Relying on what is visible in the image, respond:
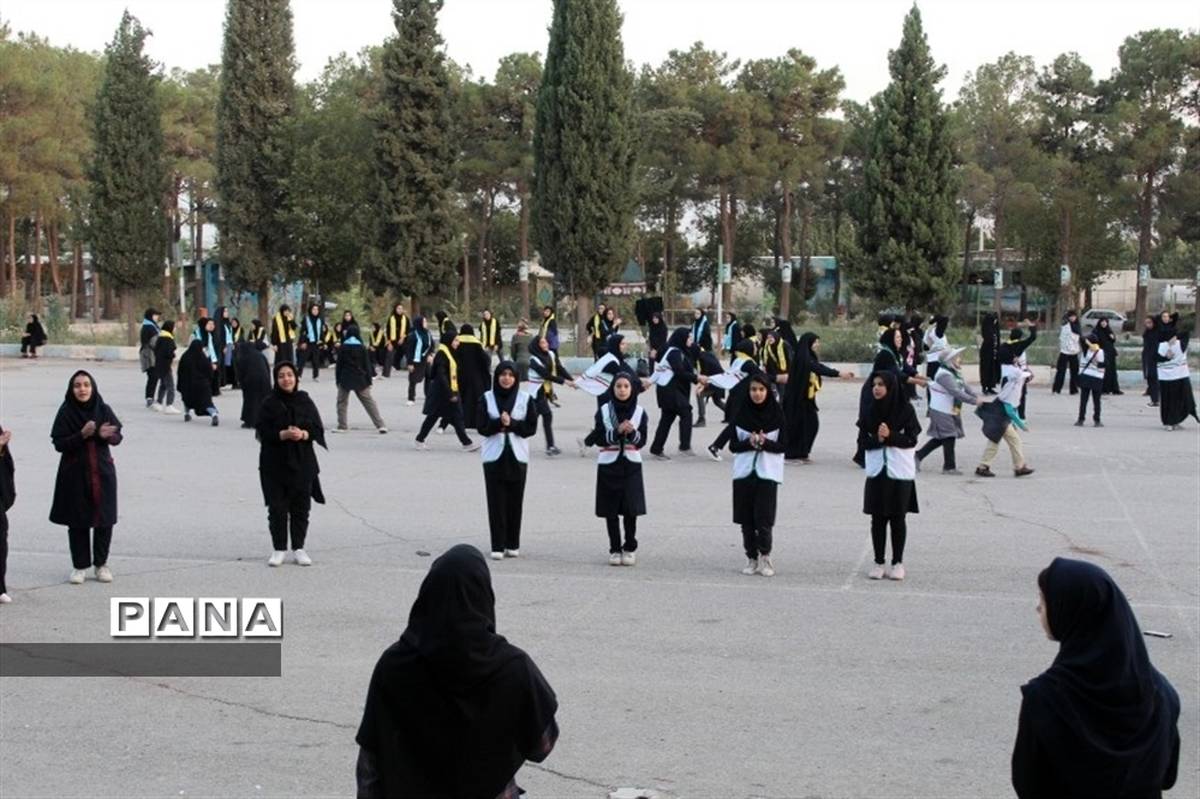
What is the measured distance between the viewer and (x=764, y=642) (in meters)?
9.25

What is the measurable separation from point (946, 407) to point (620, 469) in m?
6.57

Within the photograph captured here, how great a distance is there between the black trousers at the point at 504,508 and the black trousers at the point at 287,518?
1.42 m

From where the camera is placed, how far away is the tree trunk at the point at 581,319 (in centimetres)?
3891

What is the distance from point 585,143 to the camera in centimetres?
4016

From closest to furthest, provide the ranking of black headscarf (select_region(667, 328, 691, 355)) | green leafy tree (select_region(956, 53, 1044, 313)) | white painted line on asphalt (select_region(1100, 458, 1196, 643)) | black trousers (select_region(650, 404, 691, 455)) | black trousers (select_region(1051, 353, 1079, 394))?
white painted line on asphalt (select_region(1100, 458, 1196, 643)) → black trousers (select_region(650, 404, 691, 455)) → black headscarf (select_region(667, 328, 691, 355)) → black trousers (select_region(1051, 353, 1079, 394)) → green leafy tree (select_region(956, 53, 1044, 313))

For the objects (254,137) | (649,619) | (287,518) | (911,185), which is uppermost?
(254,137)

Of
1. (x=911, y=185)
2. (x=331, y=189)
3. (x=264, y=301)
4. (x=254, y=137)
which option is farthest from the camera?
(x=264, y=301)

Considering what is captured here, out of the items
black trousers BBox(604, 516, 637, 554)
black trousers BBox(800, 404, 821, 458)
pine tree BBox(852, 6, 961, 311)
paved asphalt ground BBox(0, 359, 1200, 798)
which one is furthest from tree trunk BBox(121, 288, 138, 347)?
black trousers BBox(604, 516, 637, 554)

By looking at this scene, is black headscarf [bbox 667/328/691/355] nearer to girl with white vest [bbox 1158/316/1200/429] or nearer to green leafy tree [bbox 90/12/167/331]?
girl with white vest [bbox 1158/316/1200/429]

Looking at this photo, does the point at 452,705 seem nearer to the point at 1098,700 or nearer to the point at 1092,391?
the point at 1098,700

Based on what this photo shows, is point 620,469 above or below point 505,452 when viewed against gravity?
below

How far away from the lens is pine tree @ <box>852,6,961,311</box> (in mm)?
40125

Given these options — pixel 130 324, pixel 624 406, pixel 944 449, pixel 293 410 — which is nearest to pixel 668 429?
pixel 944 449

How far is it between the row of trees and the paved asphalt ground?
22.9 meters
